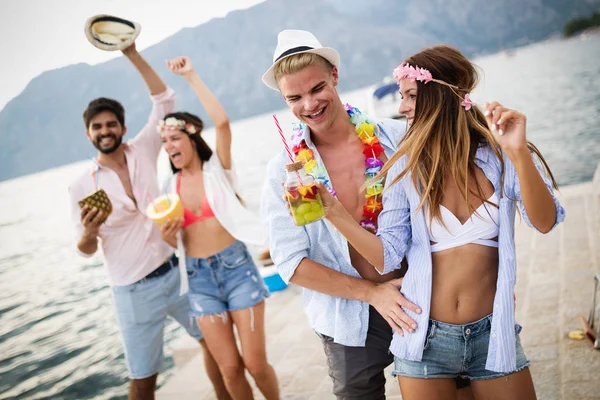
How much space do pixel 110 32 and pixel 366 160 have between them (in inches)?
103

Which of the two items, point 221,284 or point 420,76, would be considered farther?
point 221,284

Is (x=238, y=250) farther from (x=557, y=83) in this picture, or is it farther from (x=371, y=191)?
(x=557, y=83)

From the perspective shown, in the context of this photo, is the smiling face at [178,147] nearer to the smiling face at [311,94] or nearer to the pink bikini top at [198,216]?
the pink bikini top at [198,216]

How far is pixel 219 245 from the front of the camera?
352 cm

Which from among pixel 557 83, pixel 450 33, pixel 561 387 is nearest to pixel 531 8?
pixel 450 33

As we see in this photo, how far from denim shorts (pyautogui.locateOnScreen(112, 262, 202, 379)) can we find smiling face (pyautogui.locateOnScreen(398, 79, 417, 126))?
7.95 feet

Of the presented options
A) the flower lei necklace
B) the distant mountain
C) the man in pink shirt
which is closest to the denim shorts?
the man in pink shirt

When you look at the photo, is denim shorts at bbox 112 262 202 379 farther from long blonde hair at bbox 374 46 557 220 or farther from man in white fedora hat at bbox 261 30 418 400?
long blonde hair at bbox 374 46 557 220

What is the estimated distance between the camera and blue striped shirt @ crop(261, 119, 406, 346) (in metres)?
2.22

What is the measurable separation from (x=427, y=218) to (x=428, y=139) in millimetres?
312

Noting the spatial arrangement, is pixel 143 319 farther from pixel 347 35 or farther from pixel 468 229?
pixel 347 35

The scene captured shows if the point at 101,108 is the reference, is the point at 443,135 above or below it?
below

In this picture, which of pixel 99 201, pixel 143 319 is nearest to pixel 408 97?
pixel 99 201

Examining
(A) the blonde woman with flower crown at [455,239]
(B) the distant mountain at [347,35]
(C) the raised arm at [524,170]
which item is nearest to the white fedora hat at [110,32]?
(A) the blonde woman with flower crown at [455,239]
